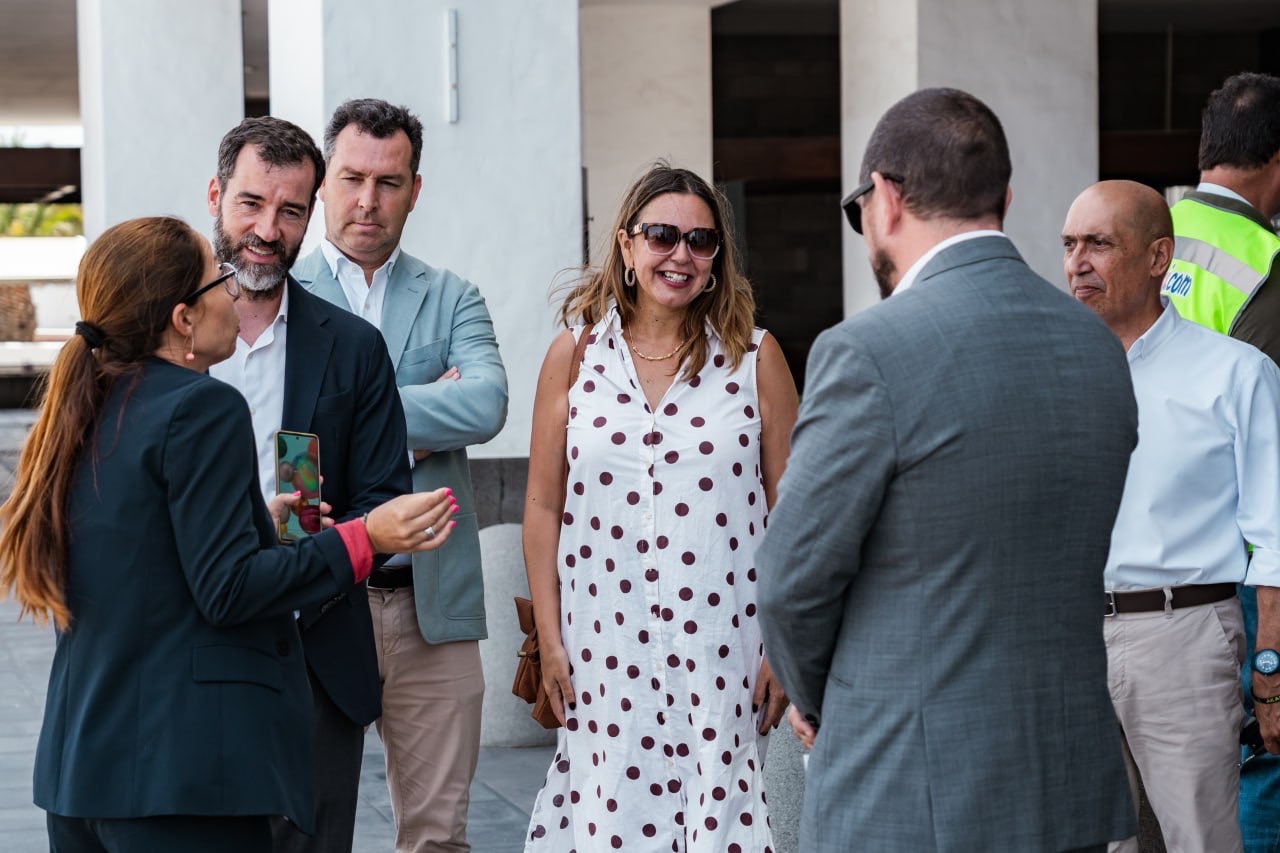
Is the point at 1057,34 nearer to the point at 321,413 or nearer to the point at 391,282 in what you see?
the point at 391,282

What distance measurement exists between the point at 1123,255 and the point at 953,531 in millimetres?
1665

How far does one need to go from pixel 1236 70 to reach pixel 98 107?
13.1 metres

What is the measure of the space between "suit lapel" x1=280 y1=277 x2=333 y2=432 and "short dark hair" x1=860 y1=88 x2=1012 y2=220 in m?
1.36

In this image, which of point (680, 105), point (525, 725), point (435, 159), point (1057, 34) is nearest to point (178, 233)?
point (435, 159)

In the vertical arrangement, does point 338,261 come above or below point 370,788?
above

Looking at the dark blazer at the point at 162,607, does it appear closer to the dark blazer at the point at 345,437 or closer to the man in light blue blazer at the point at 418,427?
the dark blazer at the point at 345,437

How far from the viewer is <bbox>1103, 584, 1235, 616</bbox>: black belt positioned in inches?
138

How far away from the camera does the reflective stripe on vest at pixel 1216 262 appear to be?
4184mm

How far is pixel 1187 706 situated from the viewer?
3.51 meters

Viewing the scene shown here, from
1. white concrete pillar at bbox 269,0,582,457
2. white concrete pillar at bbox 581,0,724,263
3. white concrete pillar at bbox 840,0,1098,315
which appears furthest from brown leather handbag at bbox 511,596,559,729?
white concrete pillar at bbox 581,0,724,263

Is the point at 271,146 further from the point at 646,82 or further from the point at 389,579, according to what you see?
the point at 646,82

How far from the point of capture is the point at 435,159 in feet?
21.4

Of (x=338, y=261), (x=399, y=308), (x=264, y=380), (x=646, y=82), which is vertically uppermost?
(x=646, y=82)

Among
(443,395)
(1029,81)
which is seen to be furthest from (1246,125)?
(1029,81)
